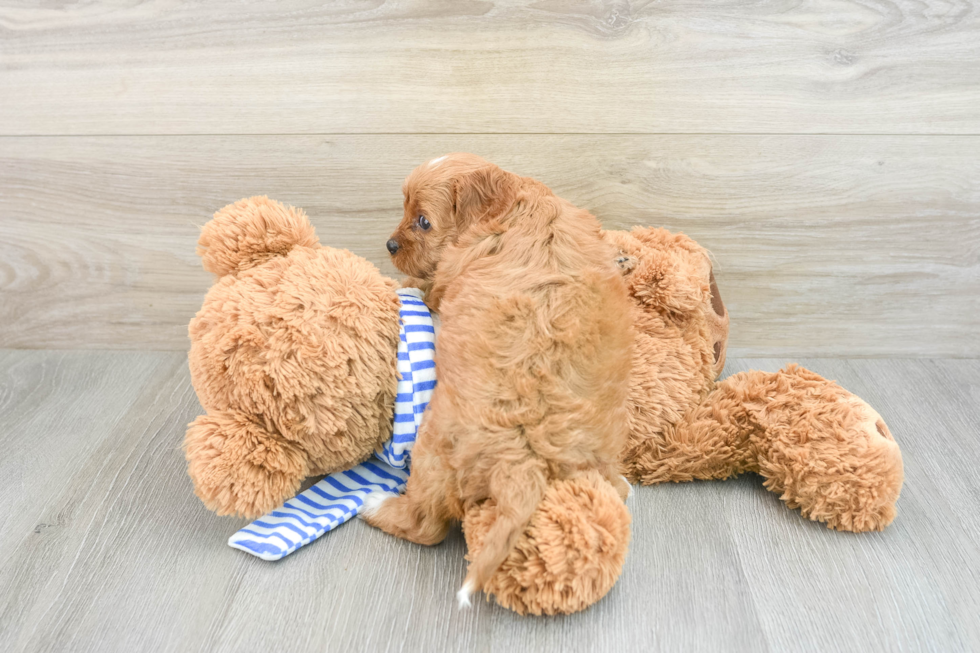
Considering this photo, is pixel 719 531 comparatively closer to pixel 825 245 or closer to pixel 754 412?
pixel 754 412

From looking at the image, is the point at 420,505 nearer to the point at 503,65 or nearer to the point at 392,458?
the point at 392,458

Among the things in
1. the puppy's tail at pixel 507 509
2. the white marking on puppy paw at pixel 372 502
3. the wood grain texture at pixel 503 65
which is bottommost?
the white marking on puppy paw at pixel 372 502

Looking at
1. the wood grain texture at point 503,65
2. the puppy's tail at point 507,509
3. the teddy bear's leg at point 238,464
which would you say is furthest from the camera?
the wood grain texture at point 503,65

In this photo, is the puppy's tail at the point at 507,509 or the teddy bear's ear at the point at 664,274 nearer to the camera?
the puppy's tail at the point at 507,509

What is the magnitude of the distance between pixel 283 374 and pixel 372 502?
20 cm

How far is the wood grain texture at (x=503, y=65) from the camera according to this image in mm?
972

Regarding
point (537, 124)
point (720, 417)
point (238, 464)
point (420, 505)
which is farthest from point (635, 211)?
point (238, 464)

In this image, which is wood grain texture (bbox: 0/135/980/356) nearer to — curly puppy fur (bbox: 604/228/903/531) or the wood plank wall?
the wood plank wall

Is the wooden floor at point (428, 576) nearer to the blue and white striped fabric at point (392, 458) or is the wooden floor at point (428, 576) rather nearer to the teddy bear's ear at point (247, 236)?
the blue and white striped fabric at point (392, 458)

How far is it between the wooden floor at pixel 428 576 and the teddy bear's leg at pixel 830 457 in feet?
0.10

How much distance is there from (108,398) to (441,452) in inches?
28.3

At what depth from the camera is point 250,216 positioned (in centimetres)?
81

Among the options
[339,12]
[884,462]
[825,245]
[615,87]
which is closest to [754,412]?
[884,462]

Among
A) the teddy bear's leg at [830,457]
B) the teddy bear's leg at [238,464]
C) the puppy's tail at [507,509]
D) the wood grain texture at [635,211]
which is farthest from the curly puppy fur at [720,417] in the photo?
the teddy bear's leg at [238,464]
